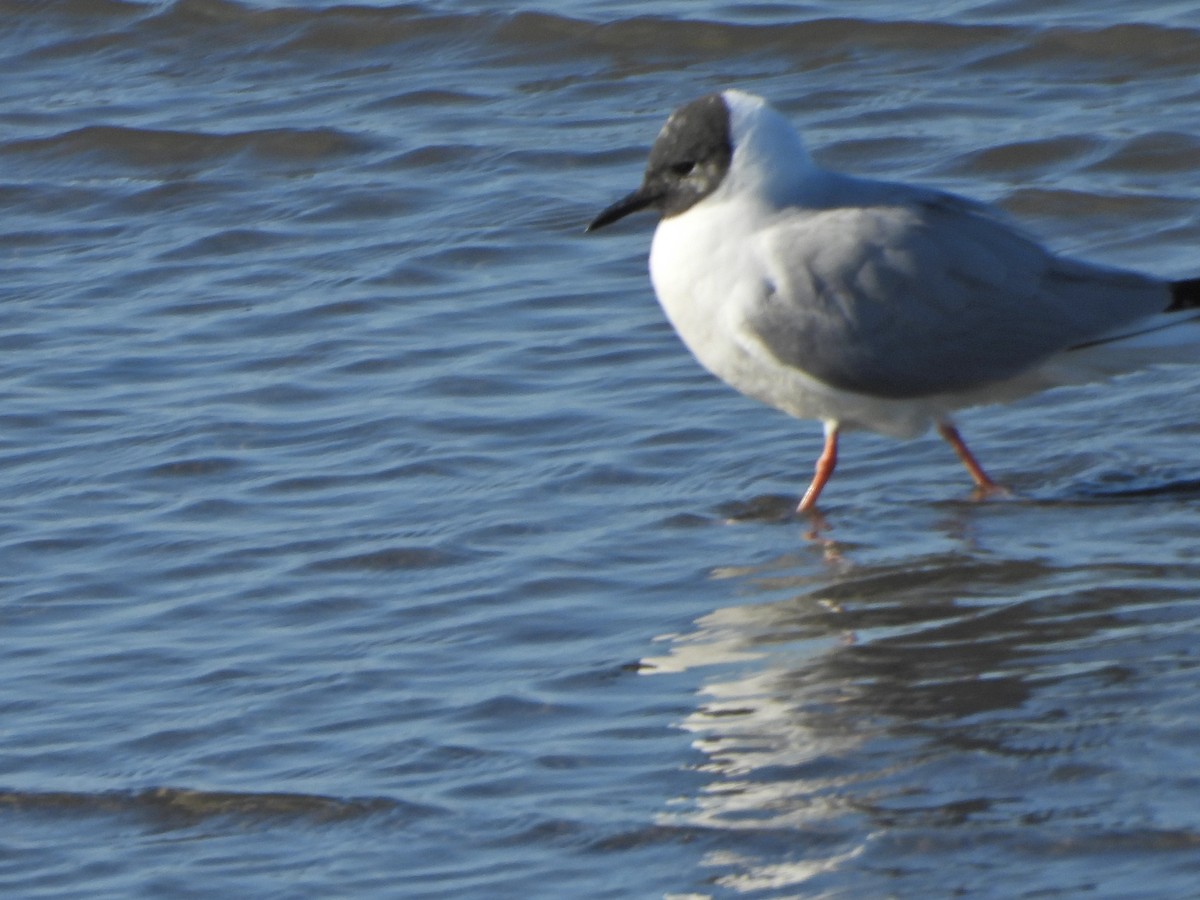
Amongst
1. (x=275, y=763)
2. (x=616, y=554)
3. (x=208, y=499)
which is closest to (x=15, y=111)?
(x=208, y=499)

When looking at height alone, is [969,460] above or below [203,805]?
below

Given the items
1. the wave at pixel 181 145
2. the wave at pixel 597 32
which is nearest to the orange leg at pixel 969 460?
the wave at pixel 597 32

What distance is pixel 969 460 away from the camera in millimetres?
6508

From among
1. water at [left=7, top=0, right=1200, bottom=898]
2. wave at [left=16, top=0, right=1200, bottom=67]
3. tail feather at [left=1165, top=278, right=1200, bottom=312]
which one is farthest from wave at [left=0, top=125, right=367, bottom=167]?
tail feather at [left=1165, top=278, right=1200, bottom=312]

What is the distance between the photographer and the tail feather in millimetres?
6453

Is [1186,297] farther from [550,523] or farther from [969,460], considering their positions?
[550,523]

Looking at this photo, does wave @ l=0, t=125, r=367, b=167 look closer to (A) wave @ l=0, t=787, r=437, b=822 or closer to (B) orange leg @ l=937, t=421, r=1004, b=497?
(B) orange leg @ l=937, t=421, r=1004, b=497

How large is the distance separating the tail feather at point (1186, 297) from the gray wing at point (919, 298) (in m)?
0.02

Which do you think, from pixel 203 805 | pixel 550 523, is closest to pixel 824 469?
pixel 550 523

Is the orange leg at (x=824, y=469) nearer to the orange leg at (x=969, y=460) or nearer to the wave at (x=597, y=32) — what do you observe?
the orange leg at (x=969, y=460)

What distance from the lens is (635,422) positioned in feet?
23.4

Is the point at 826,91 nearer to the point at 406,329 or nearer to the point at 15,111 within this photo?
the point at 406,329

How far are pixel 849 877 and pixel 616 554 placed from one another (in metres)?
2.07

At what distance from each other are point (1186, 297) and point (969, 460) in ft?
2.35
